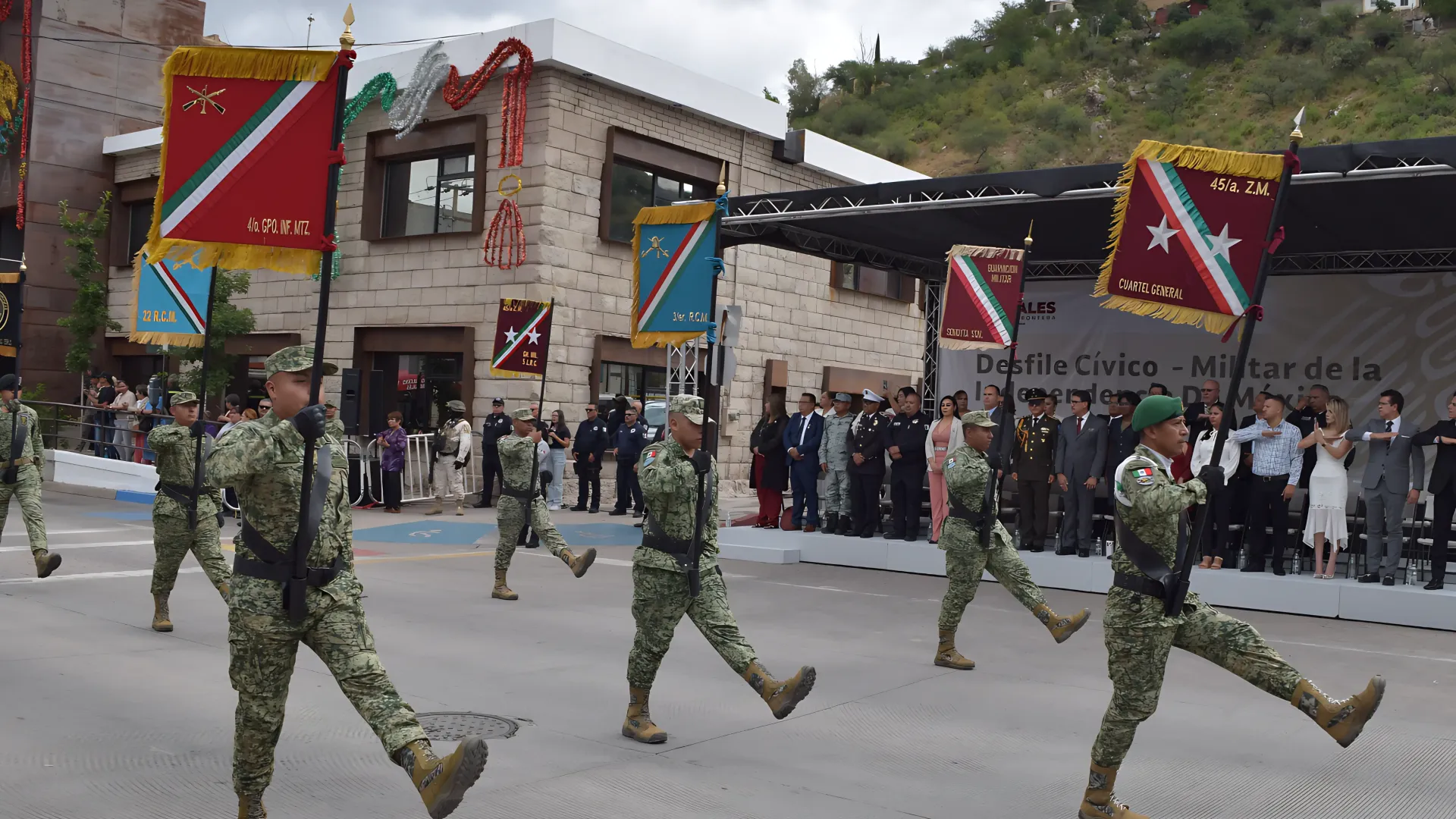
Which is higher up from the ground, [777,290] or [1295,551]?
[777,290]

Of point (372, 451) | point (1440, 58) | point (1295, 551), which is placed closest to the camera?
point (1295, 551)

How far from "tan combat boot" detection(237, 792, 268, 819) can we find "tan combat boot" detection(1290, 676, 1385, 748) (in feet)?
14.7

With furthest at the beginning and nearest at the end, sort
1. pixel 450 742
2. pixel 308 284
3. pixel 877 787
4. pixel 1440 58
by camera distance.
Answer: pixel 1440 58
pixel 308 284
pixel 450 742
pixel 877 787

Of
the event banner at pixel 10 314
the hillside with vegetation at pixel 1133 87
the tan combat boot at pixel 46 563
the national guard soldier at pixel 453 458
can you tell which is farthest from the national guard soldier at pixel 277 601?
the hillside with vegetation at pixel 1133 87

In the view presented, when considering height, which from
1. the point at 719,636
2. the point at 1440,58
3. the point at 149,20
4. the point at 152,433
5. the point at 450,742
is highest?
the point at 1440,58

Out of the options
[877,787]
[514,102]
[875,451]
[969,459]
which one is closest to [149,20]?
[514,102]

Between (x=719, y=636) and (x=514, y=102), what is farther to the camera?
(x=514, y=102)

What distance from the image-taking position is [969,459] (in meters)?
9.42

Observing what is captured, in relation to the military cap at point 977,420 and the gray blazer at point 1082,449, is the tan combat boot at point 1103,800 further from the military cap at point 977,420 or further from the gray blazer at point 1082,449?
the gray blazer at point 1082,449

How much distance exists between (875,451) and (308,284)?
45.9ft

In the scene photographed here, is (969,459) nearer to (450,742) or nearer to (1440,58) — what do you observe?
(450,742)

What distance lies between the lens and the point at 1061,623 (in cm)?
918

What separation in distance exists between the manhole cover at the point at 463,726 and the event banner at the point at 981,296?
8.44 meters

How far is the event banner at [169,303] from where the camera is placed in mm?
11352
